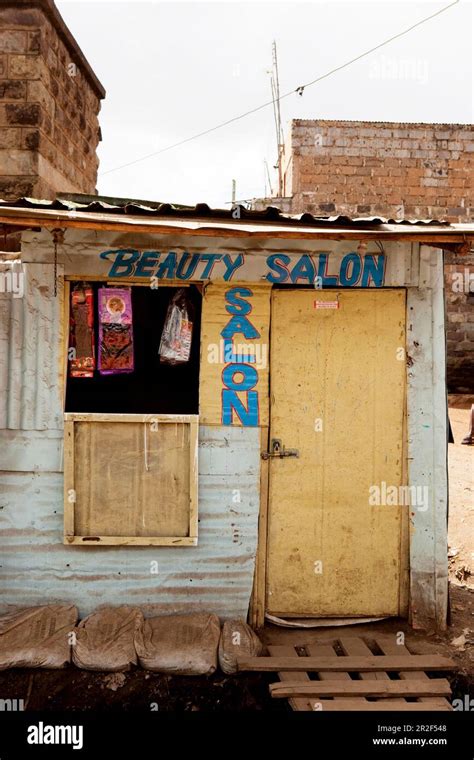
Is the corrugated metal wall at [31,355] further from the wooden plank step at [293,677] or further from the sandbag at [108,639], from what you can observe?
the wooden plank step at [293,677]

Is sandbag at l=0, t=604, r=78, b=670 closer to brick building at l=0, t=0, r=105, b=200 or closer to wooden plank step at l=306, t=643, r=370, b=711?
wooden plank step at l=306, t=643, r=370, b=711

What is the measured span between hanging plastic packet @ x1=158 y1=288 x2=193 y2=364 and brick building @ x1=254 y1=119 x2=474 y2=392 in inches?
369

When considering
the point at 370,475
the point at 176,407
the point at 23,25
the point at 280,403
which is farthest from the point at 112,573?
the point at 23,25

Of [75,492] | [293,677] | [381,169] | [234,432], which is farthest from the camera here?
[381,169]

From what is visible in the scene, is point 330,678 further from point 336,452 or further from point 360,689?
point 336,452

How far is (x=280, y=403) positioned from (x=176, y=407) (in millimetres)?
906

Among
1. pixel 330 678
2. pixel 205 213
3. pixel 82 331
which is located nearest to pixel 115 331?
pixel 82 331

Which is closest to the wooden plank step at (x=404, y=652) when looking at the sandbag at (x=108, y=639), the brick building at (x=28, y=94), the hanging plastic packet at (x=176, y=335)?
the sandbag at (x=108, y=639)

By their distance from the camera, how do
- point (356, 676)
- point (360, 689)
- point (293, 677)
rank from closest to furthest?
1. point (360, 689)
2. point (293, 677)
3. point (356, 676)

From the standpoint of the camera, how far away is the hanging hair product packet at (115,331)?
4863 mm

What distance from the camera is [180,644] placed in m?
4.50

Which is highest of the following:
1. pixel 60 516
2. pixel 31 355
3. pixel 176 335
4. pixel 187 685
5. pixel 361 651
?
pixel 176 335

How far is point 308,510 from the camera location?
197 inches

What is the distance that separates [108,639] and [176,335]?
243 cm
